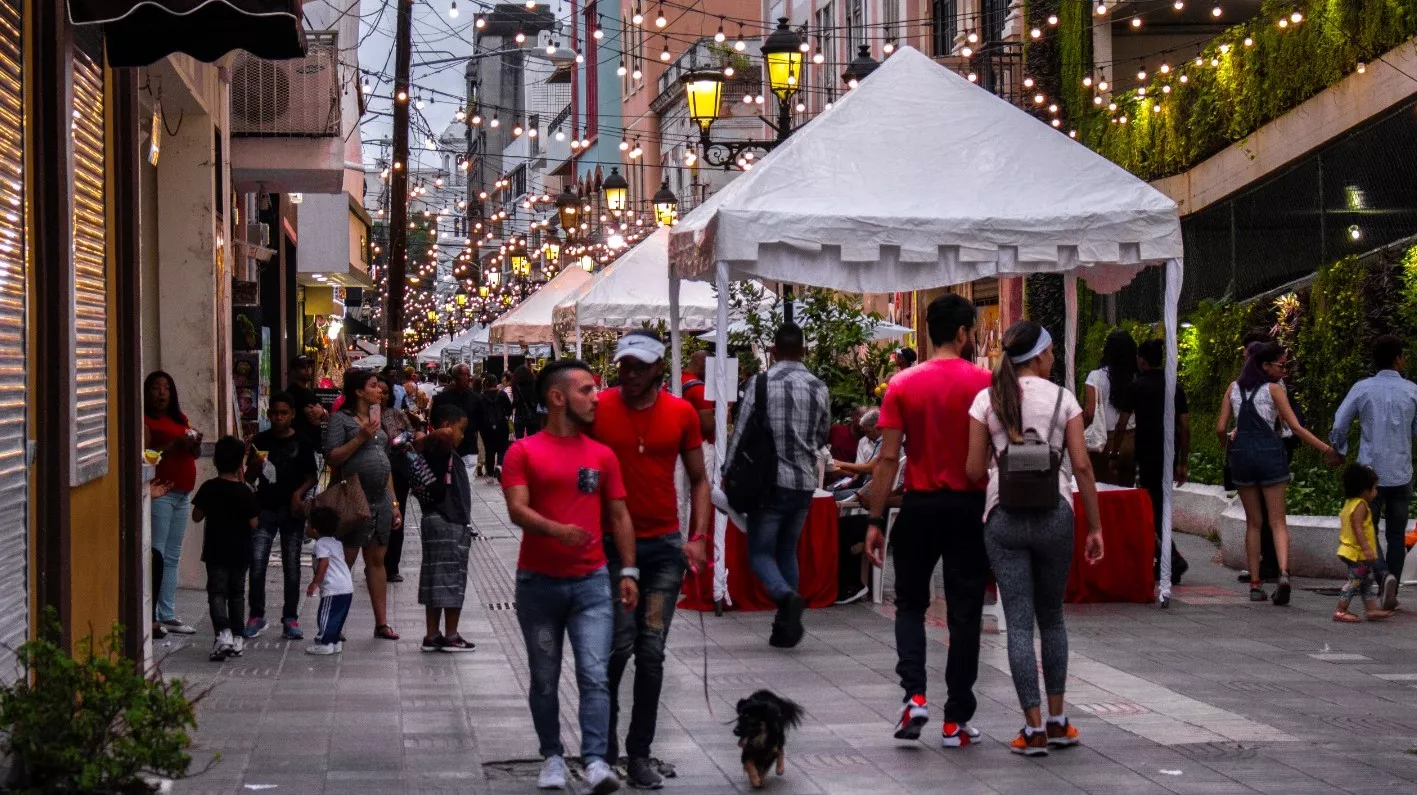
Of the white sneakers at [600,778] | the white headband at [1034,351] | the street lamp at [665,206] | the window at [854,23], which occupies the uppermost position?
the window at [854,23]

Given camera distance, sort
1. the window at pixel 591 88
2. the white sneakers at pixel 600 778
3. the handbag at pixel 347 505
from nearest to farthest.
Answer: the white sneakers at pixel 600 778 → the handbag at pixel 347 505 → the window at pixel 591 88

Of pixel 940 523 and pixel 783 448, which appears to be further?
pixel 783 448

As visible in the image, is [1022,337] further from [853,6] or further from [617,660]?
[853,6]

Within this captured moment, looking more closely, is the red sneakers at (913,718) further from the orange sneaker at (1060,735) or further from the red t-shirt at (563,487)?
the red t-shirt at (563,487)

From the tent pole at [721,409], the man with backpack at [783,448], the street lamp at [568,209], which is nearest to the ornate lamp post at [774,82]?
the tent pole at [721,409]

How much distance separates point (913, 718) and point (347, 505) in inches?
188

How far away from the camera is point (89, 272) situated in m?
8.66

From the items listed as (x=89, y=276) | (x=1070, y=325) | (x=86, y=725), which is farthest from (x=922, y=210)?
(x=86, y=725)

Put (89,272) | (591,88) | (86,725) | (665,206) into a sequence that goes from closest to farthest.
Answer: (86,725), (89,272), (665,206), (591,88)

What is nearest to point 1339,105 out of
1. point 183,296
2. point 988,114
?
point 988,114

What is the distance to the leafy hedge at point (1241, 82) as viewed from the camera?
20688mm

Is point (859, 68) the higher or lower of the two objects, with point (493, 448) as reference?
higher

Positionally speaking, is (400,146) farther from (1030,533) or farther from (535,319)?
(1030,533)

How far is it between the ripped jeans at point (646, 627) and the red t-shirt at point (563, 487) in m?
0.34
